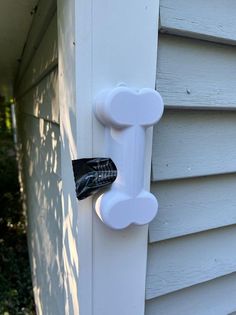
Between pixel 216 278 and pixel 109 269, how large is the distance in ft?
1.31

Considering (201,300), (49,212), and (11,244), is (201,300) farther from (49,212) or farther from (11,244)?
(11,244)

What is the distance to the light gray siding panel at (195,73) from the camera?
2.32ft

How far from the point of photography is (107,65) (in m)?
0.63

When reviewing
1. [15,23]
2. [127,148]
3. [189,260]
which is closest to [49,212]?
[189,260]

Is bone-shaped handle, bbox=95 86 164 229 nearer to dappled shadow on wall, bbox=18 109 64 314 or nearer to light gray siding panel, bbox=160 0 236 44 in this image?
light gray siding panel, bbox=160 0 236 44

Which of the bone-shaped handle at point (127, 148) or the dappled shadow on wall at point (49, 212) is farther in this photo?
the dappled shadow on wall at point (49, 212)

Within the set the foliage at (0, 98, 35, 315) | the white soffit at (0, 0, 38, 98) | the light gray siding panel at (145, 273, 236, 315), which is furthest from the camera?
the foliage at (0, 98, 35, 315)

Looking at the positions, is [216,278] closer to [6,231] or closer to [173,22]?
[173,22]

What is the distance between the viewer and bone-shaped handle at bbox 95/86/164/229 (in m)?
0.61

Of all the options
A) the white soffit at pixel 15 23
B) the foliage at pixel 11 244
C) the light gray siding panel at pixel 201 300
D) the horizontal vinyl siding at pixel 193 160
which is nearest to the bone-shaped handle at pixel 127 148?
the horizontal vinyl siding at pixel 193 160

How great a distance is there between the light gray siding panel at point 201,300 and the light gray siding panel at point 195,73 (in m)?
0.54

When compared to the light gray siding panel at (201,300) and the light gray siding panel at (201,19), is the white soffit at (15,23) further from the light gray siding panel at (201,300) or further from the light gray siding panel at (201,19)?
the light gray siding panel at (201,300)

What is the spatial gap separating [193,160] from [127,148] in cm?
23

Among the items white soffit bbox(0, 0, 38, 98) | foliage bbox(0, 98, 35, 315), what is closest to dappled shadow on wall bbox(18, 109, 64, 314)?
white soffit bbox(0, 0, 38, 98)
